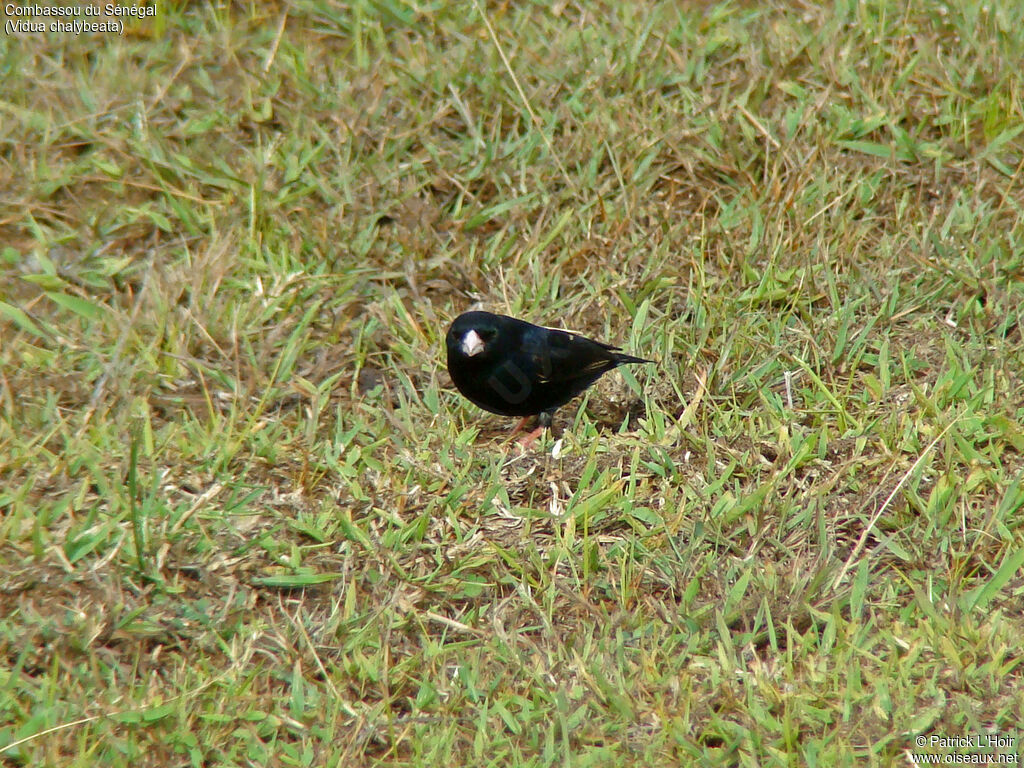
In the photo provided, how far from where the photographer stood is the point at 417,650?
3170mm

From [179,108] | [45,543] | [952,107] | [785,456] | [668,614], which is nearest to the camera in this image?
[668,614]

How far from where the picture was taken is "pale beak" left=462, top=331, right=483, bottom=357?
3811mm

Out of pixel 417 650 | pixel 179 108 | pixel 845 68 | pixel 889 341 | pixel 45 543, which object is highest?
pixel 845 68

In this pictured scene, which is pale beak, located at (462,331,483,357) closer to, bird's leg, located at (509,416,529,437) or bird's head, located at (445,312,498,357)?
bird's head, located at (445,312,498,357)


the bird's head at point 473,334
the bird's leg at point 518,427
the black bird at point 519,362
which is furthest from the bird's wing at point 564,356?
the bird's leg at point 518,427

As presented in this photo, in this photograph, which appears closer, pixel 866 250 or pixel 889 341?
pixel 889 341

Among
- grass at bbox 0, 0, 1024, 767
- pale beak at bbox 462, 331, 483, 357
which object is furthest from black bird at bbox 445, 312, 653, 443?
grass at bbox 0, 0, 1024, 767

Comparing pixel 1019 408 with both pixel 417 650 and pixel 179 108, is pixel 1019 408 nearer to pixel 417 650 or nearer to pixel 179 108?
pixel 417 650

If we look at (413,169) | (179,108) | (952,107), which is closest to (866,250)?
Result: (952,107)

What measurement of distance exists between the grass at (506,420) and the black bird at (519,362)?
0.18 m

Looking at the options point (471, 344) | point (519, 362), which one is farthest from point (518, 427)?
point (471, 344)

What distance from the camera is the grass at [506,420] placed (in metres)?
2.96

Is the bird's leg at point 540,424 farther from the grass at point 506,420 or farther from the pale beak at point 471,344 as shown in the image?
the pale beak at point 471,344

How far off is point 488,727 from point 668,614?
64 centimetres
